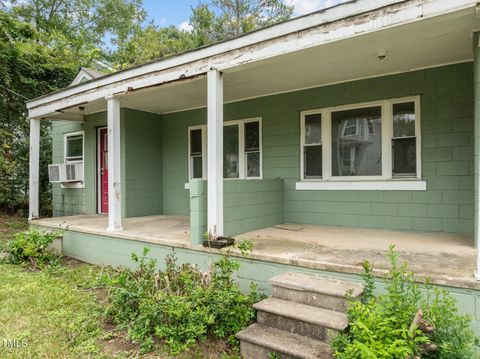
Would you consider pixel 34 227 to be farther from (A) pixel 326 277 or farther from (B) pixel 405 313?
(B) pixel 405 313

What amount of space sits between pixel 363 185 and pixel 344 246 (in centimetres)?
153

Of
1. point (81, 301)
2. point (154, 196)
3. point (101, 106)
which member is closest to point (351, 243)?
point (81, 301)

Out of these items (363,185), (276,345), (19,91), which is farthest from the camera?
(19,91)

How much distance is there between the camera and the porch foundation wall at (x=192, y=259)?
251 cm

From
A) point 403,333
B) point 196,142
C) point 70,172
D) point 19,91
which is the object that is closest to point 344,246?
point 403,333

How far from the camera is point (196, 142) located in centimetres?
702

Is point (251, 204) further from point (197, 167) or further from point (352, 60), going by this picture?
point (197, 167)

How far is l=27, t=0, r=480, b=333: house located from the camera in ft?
10.8

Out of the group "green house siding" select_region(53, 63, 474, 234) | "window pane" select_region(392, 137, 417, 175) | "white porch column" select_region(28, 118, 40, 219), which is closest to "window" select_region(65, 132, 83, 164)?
"green house siding" select_region(53, 63, 474, 234)

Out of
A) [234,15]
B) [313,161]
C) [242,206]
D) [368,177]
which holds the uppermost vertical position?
[234,15]

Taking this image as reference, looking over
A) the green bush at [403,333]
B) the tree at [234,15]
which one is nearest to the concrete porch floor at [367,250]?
the green bush at [403,333]

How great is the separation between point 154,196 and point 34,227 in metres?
2.34

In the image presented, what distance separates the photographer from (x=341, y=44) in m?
3.59

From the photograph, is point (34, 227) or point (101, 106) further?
point (101, 106)
